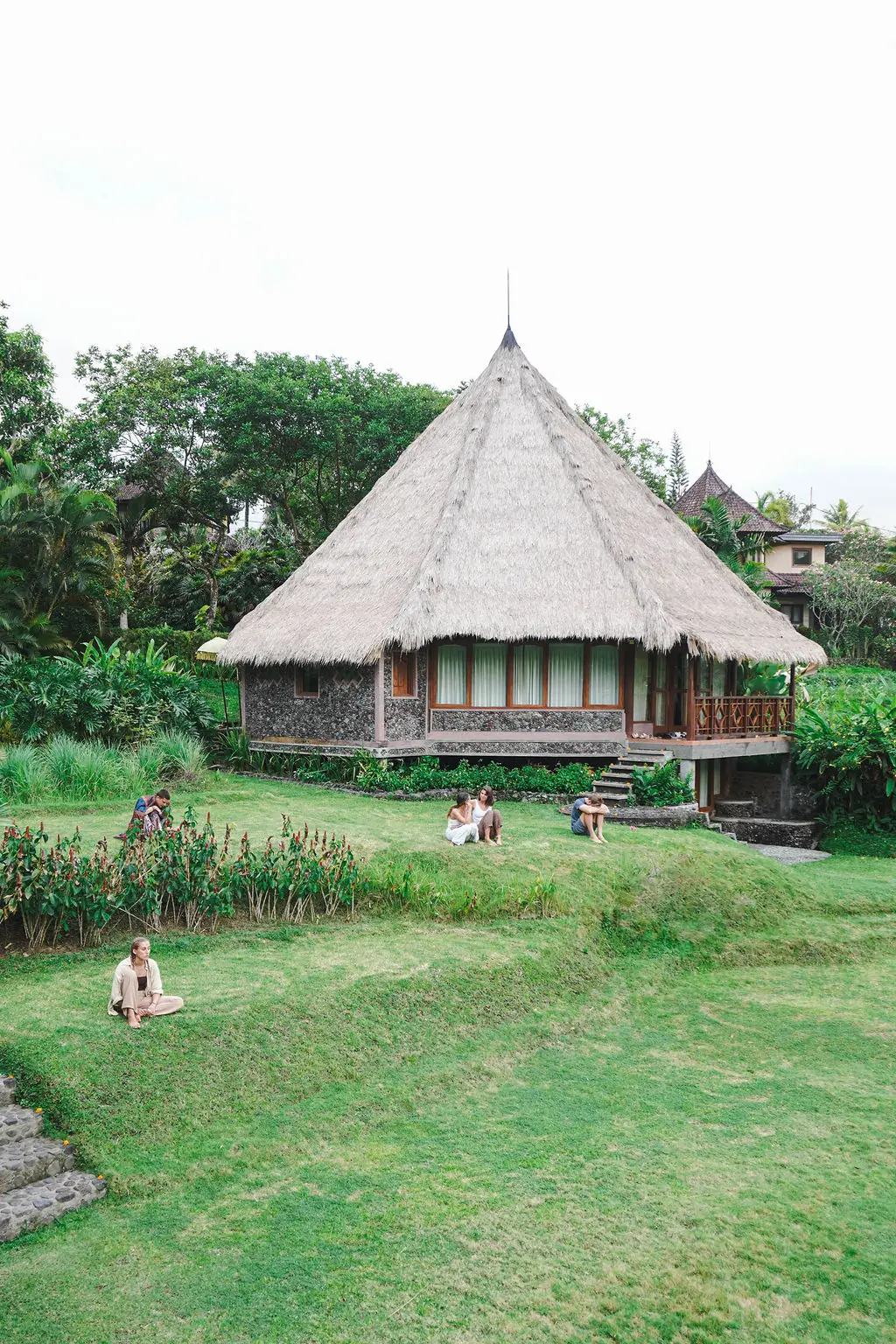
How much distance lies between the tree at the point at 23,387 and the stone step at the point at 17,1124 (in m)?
23.3

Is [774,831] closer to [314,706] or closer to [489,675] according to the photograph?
[489,675]

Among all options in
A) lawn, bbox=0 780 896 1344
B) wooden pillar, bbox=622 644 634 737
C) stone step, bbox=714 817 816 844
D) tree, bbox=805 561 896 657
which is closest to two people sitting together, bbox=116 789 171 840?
lawn, bbox=0 780 896 1344

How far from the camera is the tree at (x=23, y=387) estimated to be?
26.5 metres

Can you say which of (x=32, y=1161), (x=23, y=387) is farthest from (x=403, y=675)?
(x=23, y=387)

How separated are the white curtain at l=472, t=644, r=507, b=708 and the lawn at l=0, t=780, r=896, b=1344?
24.6 ft

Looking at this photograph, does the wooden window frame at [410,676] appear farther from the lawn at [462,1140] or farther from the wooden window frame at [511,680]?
the lawn at [462,1140]

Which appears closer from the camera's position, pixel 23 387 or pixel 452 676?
pixel 452 676

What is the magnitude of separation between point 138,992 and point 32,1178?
162 centimetres

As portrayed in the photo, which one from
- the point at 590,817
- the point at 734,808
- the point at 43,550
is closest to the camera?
the point at 590,817

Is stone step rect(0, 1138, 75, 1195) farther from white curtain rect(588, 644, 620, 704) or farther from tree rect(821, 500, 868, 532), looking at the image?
tree rect(821, 500, 868, 532)

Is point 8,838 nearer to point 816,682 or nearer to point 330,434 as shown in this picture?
A: point 330,434

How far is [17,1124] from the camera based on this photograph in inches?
247

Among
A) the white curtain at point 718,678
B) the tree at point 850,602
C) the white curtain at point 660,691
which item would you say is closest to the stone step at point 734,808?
the white curtain at point 660,691

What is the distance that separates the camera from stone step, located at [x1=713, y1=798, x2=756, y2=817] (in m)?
19.0
